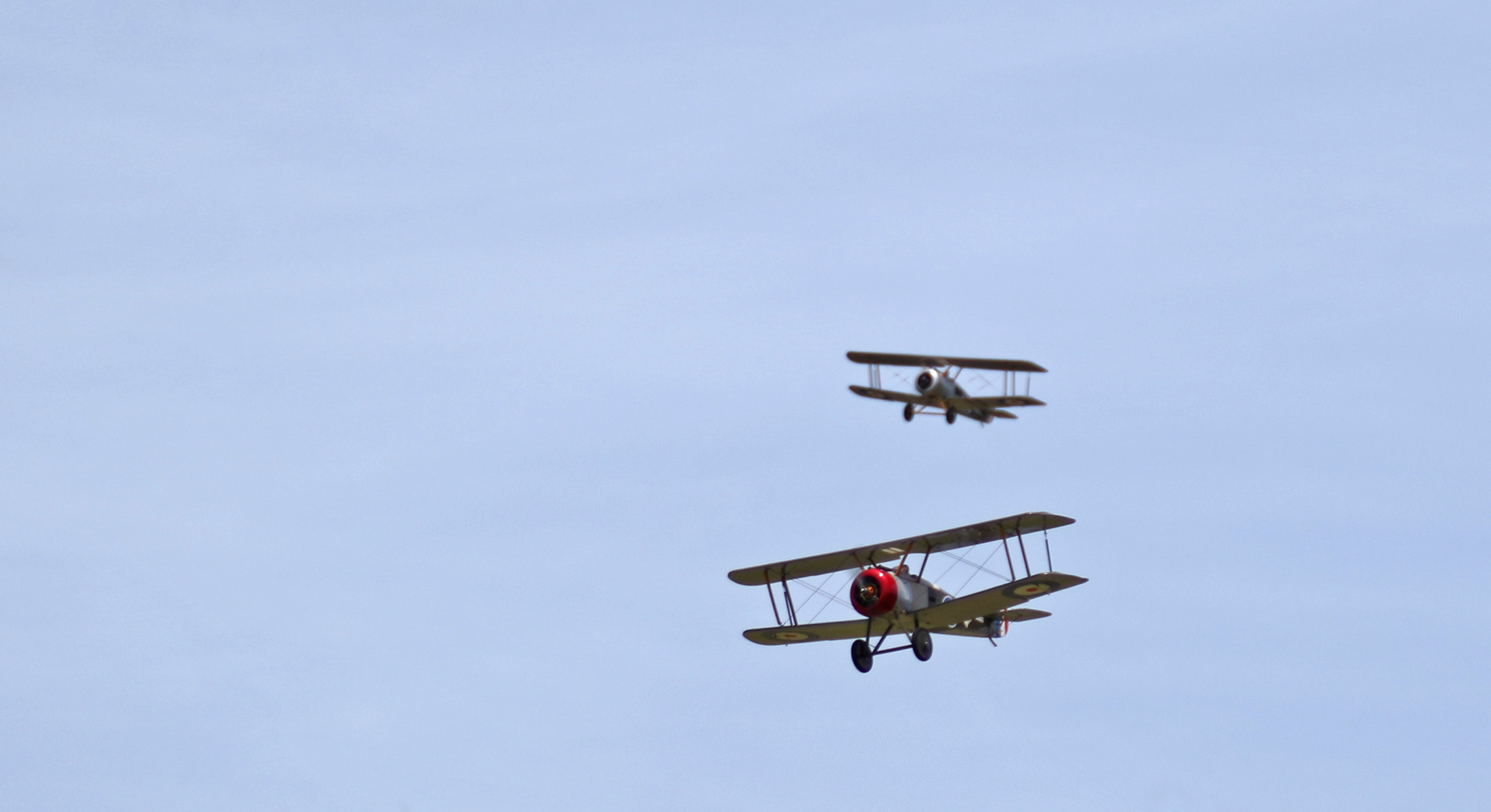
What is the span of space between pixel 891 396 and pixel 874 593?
650 centimetres

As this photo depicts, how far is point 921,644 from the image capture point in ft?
169

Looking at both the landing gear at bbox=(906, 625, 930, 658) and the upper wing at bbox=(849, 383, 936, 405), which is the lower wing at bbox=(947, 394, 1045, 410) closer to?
the upper wing at bbox=(849, 383, 936, 405)

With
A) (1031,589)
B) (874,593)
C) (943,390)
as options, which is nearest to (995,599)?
(1031,589)

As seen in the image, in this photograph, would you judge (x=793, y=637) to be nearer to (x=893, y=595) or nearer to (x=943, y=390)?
(x=893, y=595)

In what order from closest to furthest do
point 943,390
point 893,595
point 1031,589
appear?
point 1031,589, point 893,595, point 943,390

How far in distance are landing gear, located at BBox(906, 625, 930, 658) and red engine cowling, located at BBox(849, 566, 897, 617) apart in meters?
1.15

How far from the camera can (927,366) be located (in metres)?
55.9

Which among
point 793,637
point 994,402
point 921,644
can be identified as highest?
point 994,402

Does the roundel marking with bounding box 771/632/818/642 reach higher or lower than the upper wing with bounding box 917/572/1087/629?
higher

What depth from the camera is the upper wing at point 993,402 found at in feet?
176

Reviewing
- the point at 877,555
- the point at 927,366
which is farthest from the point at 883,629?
the point at 927,366

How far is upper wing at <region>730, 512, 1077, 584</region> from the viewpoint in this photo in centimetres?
5044

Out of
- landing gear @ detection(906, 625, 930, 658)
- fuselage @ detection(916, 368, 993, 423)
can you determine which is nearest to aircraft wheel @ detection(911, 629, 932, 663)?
landing gear @ detection(906, 625, 930, 658)

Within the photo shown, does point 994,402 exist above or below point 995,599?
above
